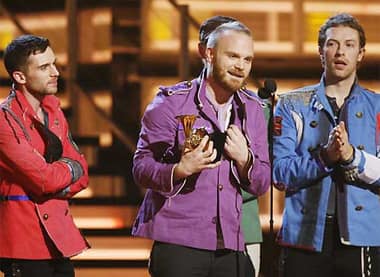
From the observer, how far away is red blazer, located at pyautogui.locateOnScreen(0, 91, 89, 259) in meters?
4.10

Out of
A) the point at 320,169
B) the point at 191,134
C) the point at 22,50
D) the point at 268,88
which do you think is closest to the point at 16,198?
the point at 22,50

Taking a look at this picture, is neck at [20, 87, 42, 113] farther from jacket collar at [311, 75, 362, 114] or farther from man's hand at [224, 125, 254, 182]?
jacket collar at [311, 75, 362, 114]

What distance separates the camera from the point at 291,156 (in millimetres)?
4305

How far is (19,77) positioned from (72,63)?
3903 mm

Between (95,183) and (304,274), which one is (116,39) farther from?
(304,274)

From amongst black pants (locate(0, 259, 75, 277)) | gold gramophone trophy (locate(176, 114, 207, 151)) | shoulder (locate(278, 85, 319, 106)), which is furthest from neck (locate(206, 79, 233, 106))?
black pants (locate(0, 259, 75, 277))

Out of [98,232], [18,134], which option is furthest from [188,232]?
[98,232]

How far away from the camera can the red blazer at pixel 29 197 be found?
4102 millimetres

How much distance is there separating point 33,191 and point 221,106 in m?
0.82

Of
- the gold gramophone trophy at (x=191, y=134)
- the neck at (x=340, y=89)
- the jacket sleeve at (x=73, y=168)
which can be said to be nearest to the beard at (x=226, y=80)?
the gold gramophone trophy at (x=191, y=134)

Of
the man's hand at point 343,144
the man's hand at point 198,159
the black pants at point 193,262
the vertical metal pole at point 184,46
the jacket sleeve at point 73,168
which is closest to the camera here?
the man's hand at point 198,159

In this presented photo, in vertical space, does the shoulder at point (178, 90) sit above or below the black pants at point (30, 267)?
above

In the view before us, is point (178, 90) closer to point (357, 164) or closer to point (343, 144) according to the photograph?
point (343, 144)

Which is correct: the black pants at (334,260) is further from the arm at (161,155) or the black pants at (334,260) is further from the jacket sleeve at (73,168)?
the jacket sleeve at (73,168)
